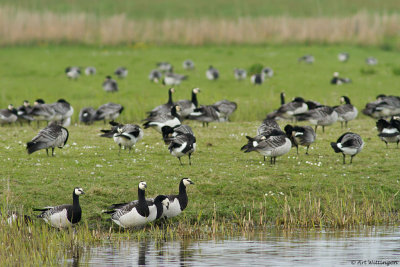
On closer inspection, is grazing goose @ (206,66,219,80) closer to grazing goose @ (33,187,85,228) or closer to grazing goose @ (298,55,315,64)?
grazing goose @ (298,55,315,64)

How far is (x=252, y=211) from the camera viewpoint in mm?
19375

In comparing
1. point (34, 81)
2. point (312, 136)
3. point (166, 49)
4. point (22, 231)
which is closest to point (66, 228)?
point (22, 231)

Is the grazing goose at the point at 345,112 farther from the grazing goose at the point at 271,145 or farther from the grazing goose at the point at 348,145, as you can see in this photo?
the grazing goose at the point at 271,145

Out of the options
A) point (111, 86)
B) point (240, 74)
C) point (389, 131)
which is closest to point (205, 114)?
point (389, 131)

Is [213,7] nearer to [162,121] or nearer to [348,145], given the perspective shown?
[162,121]

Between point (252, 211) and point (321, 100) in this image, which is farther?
point (321, 100)

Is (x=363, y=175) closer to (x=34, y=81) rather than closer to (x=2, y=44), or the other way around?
(x=34, y=81)

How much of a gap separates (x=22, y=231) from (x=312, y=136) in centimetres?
1343

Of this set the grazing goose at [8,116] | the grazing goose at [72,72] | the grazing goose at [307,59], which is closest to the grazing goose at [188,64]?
the grazing goose at [72,72]

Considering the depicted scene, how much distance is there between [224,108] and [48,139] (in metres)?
13.1

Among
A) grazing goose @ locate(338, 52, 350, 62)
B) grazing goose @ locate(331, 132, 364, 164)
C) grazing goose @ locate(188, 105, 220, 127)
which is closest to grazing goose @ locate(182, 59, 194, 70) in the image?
grazing goose @ locate(338, 52, 350, 62)

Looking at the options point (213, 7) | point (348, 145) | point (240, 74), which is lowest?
point (348, 145)

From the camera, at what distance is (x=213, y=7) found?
93.6 metres

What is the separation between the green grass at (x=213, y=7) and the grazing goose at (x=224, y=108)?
48.5 meters
